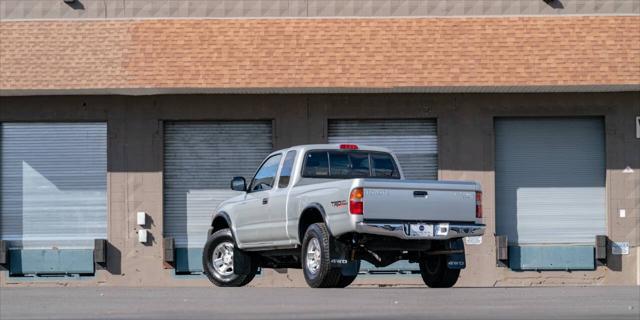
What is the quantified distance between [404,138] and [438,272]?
11.5m

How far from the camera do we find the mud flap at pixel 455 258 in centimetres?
1888

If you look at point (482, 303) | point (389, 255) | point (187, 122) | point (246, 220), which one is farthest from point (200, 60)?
point (482, 303)

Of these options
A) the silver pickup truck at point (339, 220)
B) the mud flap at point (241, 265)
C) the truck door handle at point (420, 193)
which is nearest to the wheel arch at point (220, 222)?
the silver pickup truck at point (339, 220)

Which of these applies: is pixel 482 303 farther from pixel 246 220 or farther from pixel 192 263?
pixel 192 263

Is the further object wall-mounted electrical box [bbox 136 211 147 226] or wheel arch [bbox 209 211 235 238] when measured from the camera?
wall-mounted electrical box [bbox 136 211 147 226]

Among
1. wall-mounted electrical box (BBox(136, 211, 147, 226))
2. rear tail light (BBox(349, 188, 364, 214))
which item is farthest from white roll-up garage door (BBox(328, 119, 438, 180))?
rear tail light (BBox(349, 188, 364, 214))

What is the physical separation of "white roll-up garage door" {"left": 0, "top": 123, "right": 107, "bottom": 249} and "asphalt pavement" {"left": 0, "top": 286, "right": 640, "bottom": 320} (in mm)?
12480

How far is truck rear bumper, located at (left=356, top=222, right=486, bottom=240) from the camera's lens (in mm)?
17594

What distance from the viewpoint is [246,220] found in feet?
68.2

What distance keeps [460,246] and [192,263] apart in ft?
41.1

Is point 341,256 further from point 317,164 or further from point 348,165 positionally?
point 348,165

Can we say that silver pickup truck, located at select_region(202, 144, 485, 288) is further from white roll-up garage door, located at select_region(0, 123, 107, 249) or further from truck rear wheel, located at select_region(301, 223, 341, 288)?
white roll-up garage door, located at select_region(0, 123, 107, 249)

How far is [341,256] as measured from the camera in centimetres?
1812

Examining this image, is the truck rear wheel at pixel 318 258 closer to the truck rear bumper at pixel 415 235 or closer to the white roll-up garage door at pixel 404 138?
the truck rear bumper at pixel 415 235
